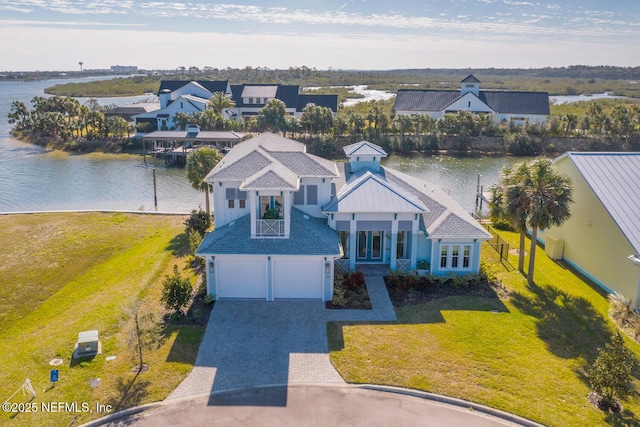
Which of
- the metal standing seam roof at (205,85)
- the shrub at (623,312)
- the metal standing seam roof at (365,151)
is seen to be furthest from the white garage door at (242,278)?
the metal standing seam roof at (205,85)

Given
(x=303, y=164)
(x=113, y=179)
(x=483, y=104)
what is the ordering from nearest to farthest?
(x=303, y=164), (x=113, y=179), (x=483, y=104)

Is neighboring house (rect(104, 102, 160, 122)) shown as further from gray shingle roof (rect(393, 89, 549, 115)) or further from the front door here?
the front door

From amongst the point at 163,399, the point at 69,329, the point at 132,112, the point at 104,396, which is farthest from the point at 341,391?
the point at 132,112

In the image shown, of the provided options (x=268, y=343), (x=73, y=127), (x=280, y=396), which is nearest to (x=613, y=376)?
(x=280, y=396)

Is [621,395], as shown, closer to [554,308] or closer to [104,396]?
[554,308]

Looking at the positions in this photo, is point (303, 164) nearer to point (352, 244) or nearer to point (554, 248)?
point (352, 244)

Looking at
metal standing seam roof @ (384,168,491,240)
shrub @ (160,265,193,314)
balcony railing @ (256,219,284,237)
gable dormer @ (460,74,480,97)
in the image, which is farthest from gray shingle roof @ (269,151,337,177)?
gable dormer @ (460,74,480,97)

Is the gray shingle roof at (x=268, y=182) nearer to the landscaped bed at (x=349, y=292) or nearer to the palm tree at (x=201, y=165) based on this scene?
the landscaped bed at (x=349, y=292)
